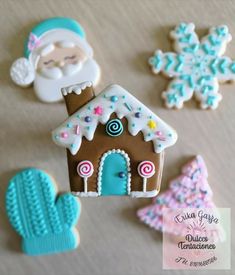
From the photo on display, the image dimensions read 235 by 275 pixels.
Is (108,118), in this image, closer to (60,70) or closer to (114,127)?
(114,127)

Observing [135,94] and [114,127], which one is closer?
[114,127]

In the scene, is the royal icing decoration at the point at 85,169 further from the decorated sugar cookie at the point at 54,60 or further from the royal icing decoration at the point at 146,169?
the decorated sugar cookie at the point at 54,60

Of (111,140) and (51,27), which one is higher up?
(51,27)

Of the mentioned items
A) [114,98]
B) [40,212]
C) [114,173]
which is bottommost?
[40,212]

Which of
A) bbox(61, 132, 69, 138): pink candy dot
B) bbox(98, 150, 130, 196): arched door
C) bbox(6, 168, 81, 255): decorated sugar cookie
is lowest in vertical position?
bbox(6, 168, 81, 255): decorated sugar cookie

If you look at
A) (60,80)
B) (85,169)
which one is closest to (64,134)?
(85,169)

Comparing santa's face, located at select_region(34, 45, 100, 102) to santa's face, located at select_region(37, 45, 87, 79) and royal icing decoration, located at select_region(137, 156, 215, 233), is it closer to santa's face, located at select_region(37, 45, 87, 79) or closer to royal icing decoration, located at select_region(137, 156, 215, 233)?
santa's face, located at select_region(37, 45, 87, 79)

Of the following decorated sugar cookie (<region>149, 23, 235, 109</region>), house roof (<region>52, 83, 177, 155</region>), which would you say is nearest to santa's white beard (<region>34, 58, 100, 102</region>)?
decorated sugar cookie (<region>149, 23, 235, 109</region>)
